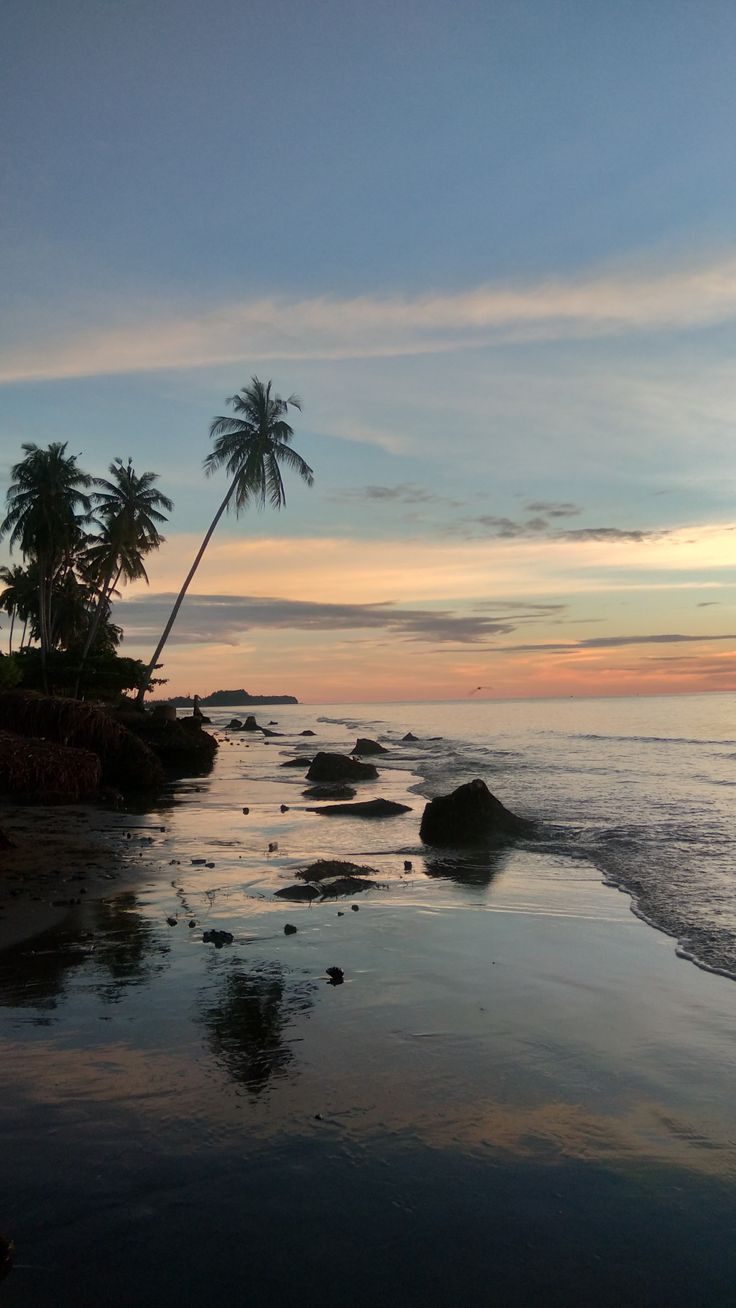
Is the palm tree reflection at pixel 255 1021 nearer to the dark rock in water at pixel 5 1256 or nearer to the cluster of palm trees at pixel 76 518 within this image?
the dark rock in water at pixel 5 1256

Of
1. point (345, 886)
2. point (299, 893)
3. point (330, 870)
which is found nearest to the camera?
point (299, 893)

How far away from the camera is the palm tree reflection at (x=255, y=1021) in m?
4.99

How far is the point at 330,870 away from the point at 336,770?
55.7 feet

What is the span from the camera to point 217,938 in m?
7.85

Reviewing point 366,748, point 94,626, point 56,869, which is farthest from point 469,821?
A: point 94,626

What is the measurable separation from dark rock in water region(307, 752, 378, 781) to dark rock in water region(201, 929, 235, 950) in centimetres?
2019

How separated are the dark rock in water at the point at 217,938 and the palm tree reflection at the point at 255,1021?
A: 2.81 feet

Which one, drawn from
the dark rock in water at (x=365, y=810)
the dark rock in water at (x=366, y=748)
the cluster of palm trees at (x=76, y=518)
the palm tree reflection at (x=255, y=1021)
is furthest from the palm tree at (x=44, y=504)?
the palm tree reflection at (x=255, y=1021)

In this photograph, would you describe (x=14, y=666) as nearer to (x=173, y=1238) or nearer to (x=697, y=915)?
(x=697, y=915)

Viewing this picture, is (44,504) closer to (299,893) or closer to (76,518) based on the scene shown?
(76,518)

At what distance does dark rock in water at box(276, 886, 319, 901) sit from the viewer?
10.2m

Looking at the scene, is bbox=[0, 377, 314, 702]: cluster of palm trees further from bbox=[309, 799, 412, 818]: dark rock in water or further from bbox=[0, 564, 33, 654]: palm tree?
bbox=[309, 799, 412, 818]: dark rock in water

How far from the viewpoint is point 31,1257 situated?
10.5ft

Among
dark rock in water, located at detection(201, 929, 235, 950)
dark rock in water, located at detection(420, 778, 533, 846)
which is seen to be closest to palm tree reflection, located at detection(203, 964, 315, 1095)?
dark rock in water, located at detection(201, 929, 235, 950)
